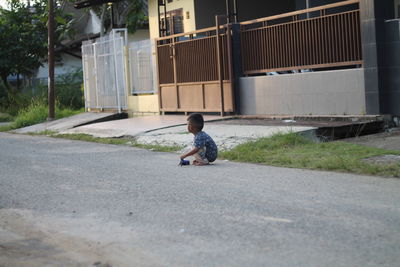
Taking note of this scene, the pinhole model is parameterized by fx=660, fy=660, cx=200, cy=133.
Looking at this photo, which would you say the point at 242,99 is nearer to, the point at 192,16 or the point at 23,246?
the point at 192,16

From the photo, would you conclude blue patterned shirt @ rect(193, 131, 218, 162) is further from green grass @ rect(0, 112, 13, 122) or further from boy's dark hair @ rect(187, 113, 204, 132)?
green grass @ rect(0, 112, 13, 122)

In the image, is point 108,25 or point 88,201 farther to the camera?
point 108,25

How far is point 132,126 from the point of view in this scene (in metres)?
16.2

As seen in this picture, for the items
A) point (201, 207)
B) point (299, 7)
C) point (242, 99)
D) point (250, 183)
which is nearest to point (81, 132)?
point (242, 99)

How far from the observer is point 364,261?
4473 mm

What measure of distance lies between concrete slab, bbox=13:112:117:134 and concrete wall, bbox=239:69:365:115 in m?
5.37

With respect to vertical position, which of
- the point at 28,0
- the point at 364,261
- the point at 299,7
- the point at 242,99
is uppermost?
the point at 28,0

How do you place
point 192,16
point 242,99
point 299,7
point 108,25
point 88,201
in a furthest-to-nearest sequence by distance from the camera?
point 108,25
point 192,16
point 299,7
point 242,99
point 88,201

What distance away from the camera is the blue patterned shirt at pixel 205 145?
9.72m

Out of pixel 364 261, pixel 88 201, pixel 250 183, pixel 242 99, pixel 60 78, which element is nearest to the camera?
pixel 364 261

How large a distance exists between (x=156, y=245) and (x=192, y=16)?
1808cm

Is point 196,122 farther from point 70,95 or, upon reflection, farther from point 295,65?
point 70,95

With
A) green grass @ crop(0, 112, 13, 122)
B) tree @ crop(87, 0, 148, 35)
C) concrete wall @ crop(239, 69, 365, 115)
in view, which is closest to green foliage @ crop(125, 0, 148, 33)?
tree @ crop(87, 0, 148, 35)

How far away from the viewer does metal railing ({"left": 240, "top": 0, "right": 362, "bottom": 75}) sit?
13313mm
